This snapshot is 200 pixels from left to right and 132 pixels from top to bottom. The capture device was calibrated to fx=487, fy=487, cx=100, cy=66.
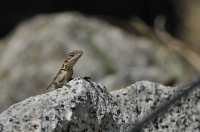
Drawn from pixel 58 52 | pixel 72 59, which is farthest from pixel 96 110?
pixel 58 52

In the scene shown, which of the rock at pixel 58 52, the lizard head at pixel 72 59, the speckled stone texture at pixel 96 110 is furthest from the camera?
the rock at pixel 58 52

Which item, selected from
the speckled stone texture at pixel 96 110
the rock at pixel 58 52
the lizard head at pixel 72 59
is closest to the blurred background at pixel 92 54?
the rock at pixel 58 52

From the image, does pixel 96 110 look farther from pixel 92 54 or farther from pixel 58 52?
pixel 58 52

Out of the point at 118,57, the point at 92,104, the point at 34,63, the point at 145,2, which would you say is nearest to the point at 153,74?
the point at 118,57

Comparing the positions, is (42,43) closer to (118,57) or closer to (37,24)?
(37,24)

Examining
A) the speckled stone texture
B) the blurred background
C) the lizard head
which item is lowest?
the speckled stone texture

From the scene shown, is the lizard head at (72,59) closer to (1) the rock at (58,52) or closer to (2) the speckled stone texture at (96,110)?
(2) the speckled stone texture at (96,110)

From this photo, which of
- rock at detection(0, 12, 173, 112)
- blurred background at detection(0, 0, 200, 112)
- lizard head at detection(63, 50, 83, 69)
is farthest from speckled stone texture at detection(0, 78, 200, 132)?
rock at detection(0, 12, 173, 112)

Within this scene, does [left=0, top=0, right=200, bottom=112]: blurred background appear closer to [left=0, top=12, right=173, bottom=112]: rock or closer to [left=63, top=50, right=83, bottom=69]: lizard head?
[left=0, top=12, right=173, bottom=112]: rock
